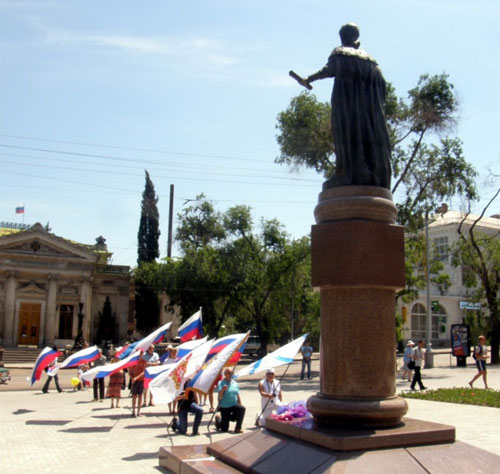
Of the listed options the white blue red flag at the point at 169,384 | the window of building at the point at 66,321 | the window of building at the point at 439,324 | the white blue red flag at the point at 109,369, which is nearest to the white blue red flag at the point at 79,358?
the white blue red flag at the point at 109,369

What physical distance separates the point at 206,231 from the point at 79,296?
1304cm

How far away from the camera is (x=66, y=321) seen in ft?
167

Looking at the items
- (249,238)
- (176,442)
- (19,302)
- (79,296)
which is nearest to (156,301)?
(79,296)

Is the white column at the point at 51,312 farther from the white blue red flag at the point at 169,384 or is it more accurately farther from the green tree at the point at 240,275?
the white blue red flag at the point at 169,384

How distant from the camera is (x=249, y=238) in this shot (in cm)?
4156

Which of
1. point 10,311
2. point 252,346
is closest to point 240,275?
point 252,346

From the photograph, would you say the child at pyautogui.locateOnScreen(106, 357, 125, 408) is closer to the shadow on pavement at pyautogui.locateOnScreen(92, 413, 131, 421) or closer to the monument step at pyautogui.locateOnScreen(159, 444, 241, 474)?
the shadow on pavement at pyautogui.locateOnScreen(92, 413, 131, 421)

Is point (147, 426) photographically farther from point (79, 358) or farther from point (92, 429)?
point (79, 358)

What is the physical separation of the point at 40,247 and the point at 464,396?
1577 inches

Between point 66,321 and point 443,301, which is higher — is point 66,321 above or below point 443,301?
below

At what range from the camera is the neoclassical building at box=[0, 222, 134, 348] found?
4859 centimetres

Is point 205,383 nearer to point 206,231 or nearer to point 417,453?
point 417,453

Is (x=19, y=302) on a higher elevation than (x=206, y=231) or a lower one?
lower

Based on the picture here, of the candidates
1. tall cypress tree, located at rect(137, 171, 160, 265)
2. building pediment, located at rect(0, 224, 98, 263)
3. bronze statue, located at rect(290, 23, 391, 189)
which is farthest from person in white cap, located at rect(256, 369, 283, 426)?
tall cypress tree, located at rect(137, 171, 160, 265)
